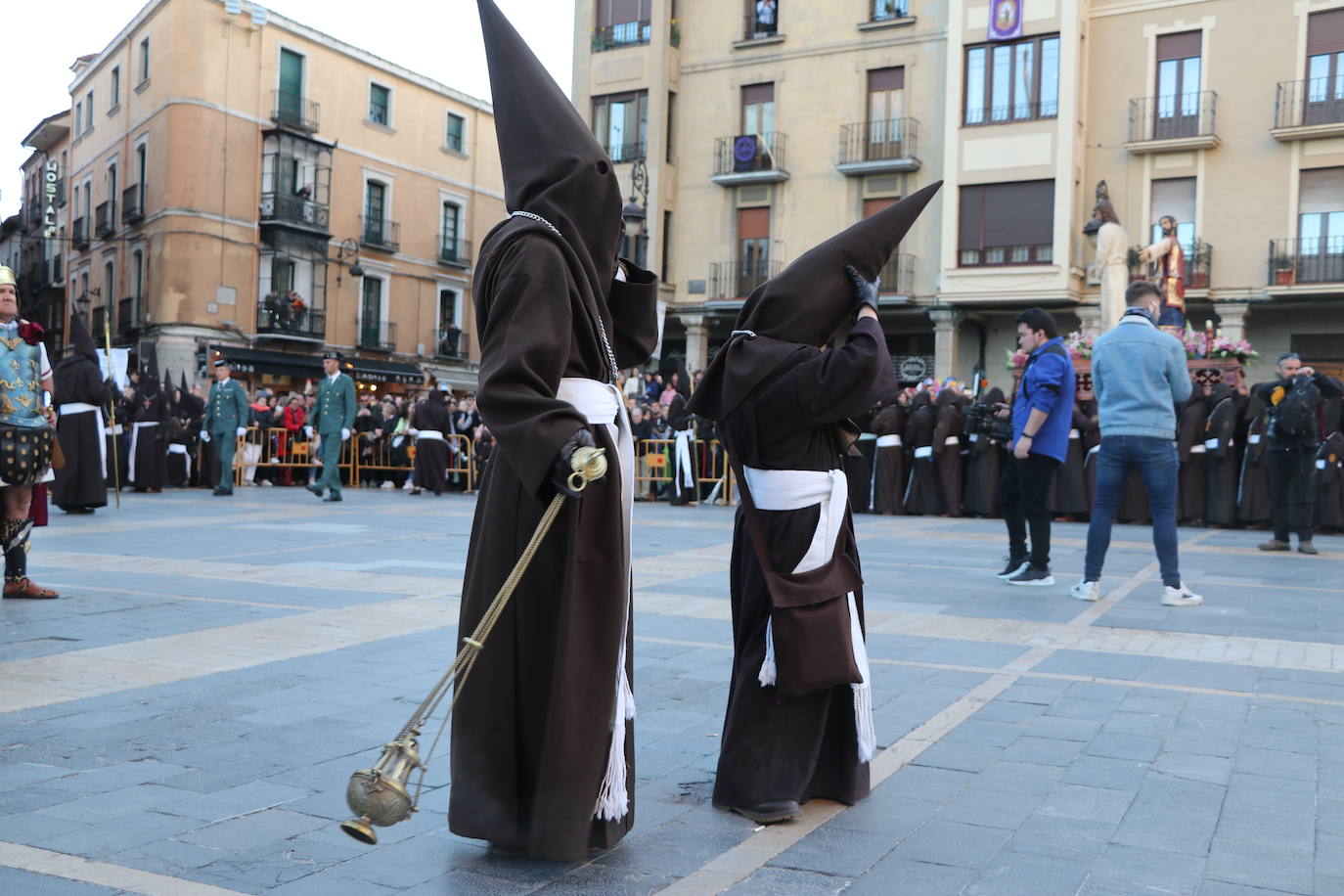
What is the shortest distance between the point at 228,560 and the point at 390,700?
544 cm

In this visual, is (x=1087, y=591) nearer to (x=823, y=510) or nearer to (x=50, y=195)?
(x=823, y=510)

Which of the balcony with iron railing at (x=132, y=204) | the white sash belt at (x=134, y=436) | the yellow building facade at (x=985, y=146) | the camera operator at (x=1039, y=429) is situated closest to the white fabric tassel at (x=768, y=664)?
the camera operator at (x=1039, y=429)

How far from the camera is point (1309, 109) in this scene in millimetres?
26969

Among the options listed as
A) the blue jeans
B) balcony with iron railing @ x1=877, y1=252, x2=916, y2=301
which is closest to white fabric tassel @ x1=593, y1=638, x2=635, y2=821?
the blue jeans

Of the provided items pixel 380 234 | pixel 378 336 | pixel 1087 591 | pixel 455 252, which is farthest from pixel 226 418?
pixel 455 252

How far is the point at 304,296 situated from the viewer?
38.8m

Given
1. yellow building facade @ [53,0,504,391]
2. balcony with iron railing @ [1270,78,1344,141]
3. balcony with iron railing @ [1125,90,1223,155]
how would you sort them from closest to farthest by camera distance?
balcony with iron railing @ [1270,78,1344,141] < balcony with iron railing @ [1125,90,1223,155] < yellow building facade @ [53,0,504,391]

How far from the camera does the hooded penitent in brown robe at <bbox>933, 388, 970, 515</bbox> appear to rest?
665 inches

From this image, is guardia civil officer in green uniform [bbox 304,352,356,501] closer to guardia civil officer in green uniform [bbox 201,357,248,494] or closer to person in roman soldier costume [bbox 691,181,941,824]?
guardia civil officer in green uniform [bbox 201,357,248,494]

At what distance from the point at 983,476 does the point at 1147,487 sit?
28.7 ft

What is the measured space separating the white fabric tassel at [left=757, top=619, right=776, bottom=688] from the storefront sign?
5012cm

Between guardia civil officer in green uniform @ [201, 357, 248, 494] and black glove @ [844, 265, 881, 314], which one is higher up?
black glove @ [844, 265, 881, 314]

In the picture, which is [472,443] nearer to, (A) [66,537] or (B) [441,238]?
(A) [66,537]

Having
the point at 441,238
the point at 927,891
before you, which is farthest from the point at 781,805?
the point at 441,238
